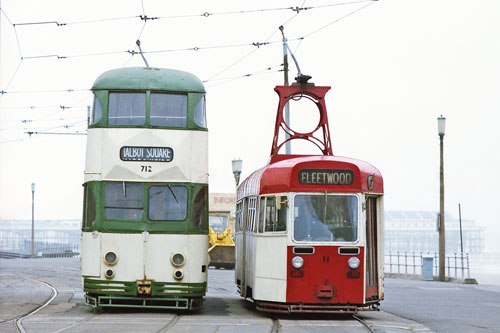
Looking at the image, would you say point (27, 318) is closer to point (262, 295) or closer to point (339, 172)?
point (262, 295)

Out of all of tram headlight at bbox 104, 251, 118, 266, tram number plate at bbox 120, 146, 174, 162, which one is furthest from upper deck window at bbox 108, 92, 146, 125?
tram headlight at bbox 104, 251, 118, 266

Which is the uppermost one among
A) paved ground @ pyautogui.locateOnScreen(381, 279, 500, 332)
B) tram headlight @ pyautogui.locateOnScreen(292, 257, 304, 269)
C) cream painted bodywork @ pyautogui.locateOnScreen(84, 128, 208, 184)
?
cream painted bodywork @ pyautogui.locateOnScreen(84, 128, 208, 184)

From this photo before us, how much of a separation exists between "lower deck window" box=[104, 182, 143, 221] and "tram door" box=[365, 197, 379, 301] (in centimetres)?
433

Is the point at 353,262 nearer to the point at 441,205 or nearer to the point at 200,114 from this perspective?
the point at 200,114

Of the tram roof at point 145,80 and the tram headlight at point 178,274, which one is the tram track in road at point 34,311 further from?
the tram roof at point 145,80

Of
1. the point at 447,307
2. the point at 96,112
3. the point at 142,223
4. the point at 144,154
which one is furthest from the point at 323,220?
the point at 447,307

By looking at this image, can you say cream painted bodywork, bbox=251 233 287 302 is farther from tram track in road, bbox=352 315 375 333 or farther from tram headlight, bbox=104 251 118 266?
tram headlight, bbox=104 251 118 266

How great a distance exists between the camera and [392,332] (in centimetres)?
1448

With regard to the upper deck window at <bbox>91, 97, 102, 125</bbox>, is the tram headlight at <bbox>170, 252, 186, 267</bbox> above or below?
below

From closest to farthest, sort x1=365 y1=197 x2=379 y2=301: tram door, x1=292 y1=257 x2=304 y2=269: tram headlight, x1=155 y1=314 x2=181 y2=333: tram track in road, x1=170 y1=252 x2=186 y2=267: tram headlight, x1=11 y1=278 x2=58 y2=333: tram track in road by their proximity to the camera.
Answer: x1=155 y1=314 x2=181 y2=333: tram track in road → x1=11 y1=278 x2=58 y2=333: tram track in road → x1=292 y1=257 x2=304 y2=269: tram headlight → x1=365 y1=197 x2=379 y2=301: tram door → x1=170 y1=252 x2=186 y2=267: tram headlight

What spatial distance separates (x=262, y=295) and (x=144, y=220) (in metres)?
2.67

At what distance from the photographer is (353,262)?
643 inches

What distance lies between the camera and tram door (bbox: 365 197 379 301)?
1691 centimetres

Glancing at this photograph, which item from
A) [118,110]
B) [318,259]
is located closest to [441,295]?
[318,259]
